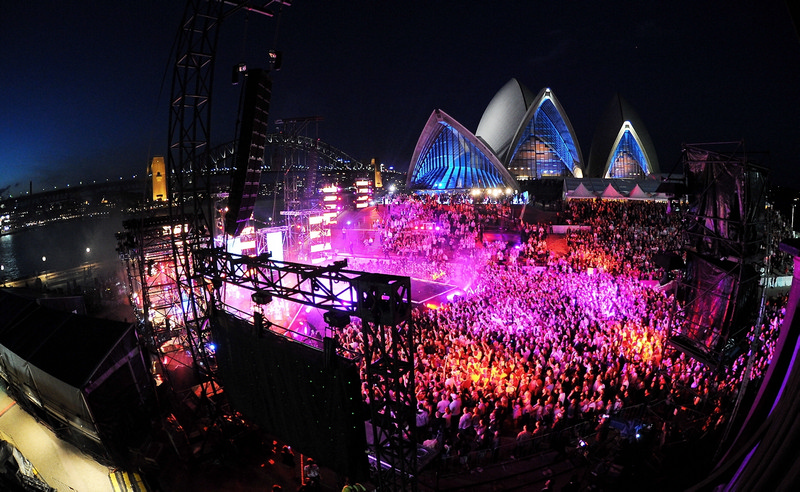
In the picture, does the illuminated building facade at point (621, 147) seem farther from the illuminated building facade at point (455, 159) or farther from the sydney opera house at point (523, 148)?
the illuminated building facade at point (455, 159)

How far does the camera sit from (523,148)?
43375 millimetres

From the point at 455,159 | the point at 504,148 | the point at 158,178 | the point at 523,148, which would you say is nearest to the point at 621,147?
the point at 523,148

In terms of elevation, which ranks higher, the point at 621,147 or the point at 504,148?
the point at 621,147

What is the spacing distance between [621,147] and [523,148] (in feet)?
40.7

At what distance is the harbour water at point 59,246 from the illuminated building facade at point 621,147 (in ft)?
169

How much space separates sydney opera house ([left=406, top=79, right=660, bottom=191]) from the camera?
40438 millimetres

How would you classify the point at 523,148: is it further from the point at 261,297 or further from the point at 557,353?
the point at 261,297

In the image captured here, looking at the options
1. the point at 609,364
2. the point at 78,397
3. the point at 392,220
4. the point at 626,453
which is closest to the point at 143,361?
the point at 78,397

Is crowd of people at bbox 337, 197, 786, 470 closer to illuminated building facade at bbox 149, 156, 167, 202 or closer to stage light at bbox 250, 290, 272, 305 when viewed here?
stage light at bbox 250, 290, 272, 305

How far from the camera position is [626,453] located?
6.27 m

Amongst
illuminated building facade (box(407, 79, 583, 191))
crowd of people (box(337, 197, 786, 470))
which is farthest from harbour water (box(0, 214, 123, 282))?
crowd of people (box(337, 197, 786, 470))

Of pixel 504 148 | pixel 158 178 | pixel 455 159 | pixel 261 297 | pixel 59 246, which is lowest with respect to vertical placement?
pixel 59 246

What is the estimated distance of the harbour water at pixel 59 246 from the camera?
40344 millimetres

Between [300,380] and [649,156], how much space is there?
52458 mm
